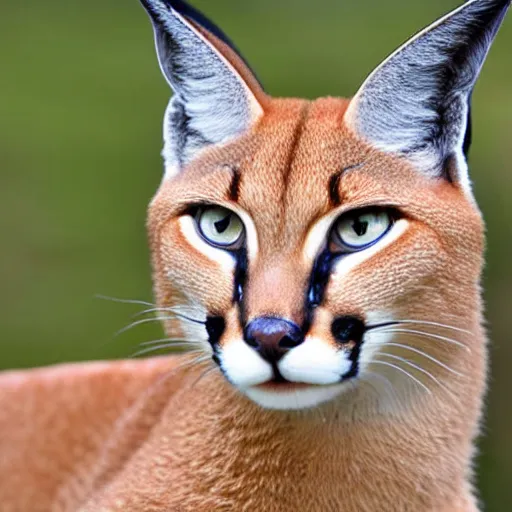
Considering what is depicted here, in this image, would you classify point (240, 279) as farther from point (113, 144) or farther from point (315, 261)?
point (113, 144)

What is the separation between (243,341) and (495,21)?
3.37ft

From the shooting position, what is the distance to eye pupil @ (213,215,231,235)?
3.72m

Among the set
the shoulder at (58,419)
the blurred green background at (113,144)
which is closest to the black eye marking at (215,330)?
the shoulder at (58,419)

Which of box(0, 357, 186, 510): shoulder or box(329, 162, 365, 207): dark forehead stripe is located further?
A: box(0, 357, 186, 510): shoulder

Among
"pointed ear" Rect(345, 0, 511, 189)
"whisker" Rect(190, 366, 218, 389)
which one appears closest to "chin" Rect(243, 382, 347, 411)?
"whisker" Rect(190, 366, 218, 389)

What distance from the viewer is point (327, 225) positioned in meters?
3.57

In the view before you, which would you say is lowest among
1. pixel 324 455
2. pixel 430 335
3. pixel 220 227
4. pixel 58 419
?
pixel 58 419

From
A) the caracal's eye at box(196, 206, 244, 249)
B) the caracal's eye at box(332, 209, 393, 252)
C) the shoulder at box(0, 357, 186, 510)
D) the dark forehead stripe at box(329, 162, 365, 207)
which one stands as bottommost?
the shoulder at box(0, 357, 186, 510)

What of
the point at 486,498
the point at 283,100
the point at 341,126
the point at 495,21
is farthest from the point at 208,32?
the point at 486,498

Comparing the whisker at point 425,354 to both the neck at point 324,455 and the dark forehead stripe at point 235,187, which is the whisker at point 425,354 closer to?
the neck at point 324,455

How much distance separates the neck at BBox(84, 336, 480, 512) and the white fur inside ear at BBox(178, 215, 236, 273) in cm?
49

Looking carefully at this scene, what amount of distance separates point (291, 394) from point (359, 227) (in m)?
0.45

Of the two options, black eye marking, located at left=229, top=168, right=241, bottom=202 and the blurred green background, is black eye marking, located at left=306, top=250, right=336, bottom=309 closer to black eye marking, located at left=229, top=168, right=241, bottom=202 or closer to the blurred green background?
black eye marking, located at left=229, top=168, right=241, bottom=202

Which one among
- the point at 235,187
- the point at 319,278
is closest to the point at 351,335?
the point at 319,278
